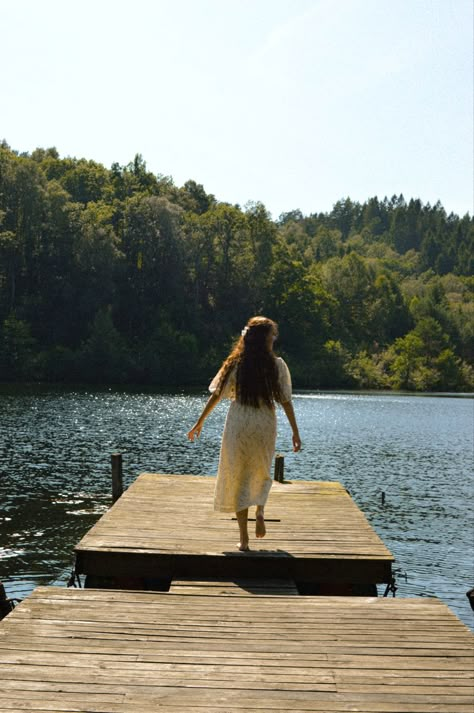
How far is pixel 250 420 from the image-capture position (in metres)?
7.93

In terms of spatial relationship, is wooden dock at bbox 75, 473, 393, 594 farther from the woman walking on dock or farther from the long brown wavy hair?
the long brown wavy hair

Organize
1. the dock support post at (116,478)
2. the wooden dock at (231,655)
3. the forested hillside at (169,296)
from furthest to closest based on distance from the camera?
the forested hillside at (169,296) → the dock support post at (116,478) → the wooden dock at (231,655)

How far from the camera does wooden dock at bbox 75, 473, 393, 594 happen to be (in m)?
7.84

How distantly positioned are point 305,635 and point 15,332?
80700mm

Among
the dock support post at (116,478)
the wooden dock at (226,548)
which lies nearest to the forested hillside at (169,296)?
the dock support post at (116,478)

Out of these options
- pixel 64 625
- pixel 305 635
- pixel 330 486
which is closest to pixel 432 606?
pixel 305 635

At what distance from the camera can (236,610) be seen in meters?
6.21

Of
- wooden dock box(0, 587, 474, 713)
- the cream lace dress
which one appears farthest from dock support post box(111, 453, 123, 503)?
wooden dock box(0, 587, 474, 713)

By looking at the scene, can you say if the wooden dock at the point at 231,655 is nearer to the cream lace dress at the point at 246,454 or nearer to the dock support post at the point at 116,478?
the cream lace dress at the point at 246,454

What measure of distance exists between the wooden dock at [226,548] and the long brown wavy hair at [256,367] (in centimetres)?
160

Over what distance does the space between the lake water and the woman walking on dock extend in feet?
23.6

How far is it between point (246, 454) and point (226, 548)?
1052 millimetres

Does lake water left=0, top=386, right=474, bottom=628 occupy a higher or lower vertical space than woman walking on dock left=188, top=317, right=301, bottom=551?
lower

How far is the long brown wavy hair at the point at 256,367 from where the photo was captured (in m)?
7.86
